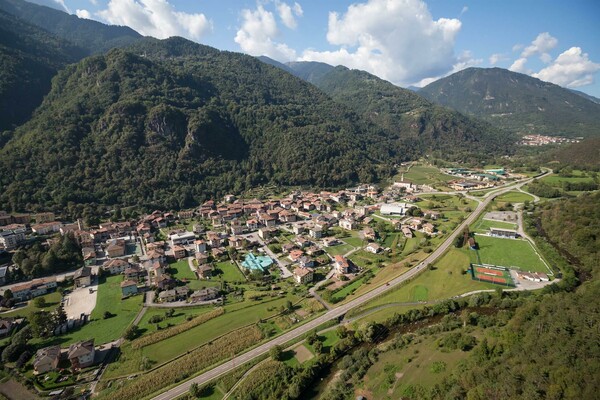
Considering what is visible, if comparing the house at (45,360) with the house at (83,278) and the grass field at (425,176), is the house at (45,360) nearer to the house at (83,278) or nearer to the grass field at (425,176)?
the house at (83,278)

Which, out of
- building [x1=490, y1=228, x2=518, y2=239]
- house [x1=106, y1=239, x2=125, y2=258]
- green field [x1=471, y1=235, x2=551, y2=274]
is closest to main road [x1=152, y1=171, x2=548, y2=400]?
green field [x1=471, y1=235, x2=551, y2=274]

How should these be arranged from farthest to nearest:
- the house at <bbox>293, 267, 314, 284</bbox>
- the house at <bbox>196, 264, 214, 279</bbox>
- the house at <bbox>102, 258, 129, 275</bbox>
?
the house at <bbox>102, 258, 129, 275</bbox> → the house at <bbox>196, 264, 214, 279</bbox> → the house at <bbox>293, 267, 314, 284</bbox>

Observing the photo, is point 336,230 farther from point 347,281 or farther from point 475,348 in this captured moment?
point 475,348

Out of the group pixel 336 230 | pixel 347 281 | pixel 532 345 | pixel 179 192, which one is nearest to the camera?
pixel 532 345

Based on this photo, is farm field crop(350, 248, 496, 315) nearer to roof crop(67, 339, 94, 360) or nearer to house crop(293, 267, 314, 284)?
house crop(293, 267, 314, 284)

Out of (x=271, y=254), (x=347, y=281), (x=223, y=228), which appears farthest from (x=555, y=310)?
(x=223, y=228)

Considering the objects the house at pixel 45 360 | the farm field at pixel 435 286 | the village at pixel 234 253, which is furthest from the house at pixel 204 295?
the farm field at pixel 435 286

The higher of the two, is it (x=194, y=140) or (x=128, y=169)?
(x=194, y=140)
